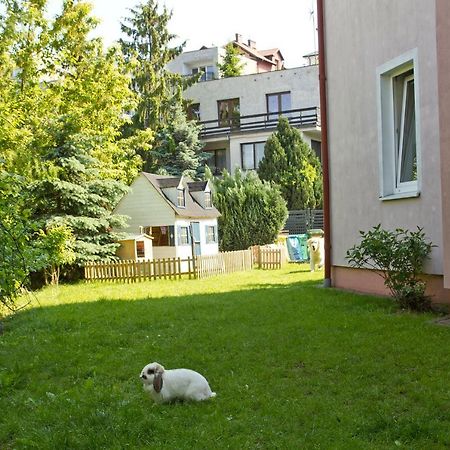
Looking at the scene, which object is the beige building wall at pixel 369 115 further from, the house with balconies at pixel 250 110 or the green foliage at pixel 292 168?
the house with balconies at pixel 250 110

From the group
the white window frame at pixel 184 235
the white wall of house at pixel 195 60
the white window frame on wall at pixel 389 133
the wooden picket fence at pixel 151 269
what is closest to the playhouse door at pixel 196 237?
the white window frame at pixel 184 235

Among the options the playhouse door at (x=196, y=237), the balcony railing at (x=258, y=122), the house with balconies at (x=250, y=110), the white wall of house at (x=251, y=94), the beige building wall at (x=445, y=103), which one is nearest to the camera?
the beige building wall at (x=445, y=103)

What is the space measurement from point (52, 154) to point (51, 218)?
2.24 meters

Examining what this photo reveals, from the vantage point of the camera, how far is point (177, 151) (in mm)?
35000

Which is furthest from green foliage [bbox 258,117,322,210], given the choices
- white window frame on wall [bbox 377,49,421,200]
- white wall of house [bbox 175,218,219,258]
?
white window frame on wall [bbox 377,49,421,200]

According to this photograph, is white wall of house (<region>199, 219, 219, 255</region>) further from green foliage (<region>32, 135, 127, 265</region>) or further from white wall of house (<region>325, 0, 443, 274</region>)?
white wall of house (<region>325, 0, 443, 274</region>)

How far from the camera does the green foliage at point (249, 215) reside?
89.5 ft

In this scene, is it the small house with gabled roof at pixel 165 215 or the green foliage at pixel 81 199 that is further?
the small house with gabled roof at pixel 165 215

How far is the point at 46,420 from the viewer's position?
15.0 ft

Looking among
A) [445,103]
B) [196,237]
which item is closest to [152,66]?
[196,237]

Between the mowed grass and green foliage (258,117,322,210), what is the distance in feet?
71.4

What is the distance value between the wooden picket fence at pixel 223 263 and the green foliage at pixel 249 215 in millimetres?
5318

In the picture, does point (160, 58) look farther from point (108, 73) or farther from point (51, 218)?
point (51, 218)

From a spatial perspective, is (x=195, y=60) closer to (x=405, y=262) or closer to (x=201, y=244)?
(x=201, y=244)
